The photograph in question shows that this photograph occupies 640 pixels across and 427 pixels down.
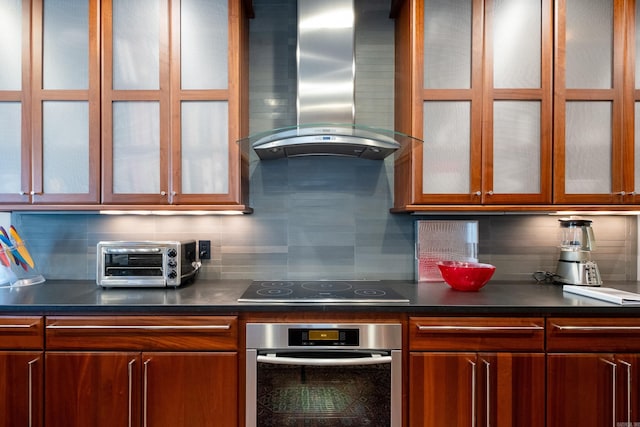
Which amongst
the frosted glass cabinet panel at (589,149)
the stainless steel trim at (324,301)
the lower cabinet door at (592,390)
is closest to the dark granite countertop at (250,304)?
the stainless steel trim at (324,301)

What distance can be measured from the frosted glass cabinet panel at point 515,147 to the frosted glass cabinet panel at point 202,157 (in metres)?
1.41

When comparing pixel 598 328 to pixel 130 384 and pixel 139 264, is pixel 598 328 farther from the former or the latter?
pixel 139 264

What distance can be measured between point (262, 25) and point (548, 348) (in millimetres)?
2312

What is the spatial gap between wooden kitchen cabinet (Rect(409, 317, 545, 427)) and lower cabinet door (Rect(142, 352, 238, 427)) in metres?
0.81

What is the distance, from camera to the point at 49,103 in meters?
1.72

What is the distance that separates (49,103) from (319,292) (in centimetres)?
171

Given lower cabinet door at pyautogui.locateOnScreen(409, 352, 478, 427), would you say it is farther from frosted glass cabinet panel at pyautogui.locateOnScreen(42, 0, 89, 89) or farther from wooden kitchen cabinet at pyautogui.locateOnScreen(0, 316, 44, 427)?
frosted glass cabinet panel at pyautogui.locateOnScreen(42, 0, 89, 89)

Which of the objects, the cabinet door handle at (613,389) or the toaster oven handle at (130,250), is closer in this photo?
the cabinet door handle at (613,389)

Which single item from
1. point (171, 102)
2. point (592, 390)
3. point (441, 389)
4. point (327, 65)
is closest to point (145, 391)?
point (441, 389)

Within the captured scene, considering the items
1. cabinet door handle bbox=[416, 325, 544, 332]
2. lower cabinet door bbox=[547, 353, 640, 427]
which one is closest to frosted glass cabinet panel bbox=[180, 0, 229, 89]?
cabinet door handle bbox=[416, 325, 544, 332]

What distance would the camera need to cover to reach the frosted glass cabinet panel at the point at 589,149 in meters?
1.70

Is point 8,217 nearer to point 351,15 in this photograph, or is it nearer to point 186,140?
point 186,140

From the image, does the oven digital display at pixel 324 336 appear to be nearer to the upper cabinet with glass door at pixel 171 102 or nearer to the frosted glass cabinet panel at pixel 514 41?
the upper cabinet with glass door at pixel 171 102

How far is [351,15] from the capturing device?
1797 millimetres
